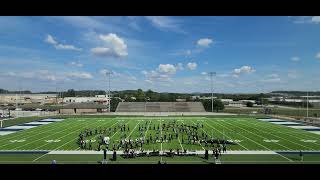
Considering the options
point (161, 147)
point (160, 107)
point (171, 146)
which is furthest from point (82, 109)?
point (161, 147)

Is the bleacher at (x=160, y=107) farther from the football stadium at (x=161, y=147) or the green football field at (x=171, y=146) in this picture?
the green football field at (x=171, y=146)

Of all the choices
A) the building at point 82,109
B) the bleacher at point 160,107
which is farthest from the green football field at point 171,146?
the bleacher at point 160,107

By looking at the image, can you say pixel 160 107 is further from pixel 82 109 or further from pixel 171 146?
pixel 171 146

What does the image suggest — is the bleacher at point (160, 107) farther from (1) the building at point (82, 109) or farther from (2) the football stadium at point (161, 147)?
(2) the football stadium at point (161, 147)

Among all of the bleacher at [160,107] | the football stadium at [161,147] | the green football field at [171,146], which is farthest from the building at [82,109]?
the green football field at [171,146]

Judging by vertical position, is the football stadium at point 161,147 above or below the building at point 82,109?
below

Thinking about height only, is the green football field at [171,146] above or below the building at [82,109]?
below

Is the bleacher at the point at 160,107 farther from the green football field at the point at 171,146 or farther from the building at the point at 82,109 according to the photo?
the green football field at the point at 171,146

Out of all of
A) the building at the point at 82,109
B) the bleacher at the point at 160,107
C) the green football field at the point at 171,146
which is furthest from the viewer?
the bleacher at the point at 160,107

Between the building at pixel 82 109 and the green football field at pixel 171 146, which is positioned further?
the building at pixel 82 109

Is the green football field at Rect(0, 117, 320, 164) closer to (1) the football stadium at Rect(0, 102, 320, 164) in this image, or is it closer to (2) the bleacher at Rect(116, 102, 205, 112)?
(1) the football stadium at Rect(0, 102, 320, 164)

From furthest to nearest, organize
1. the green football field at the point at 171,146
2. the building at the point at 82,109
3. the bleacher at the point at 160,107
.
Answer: the bleacher at the point at 160,107
the building at the point at 82,109
the green football field at the point at 171,146
